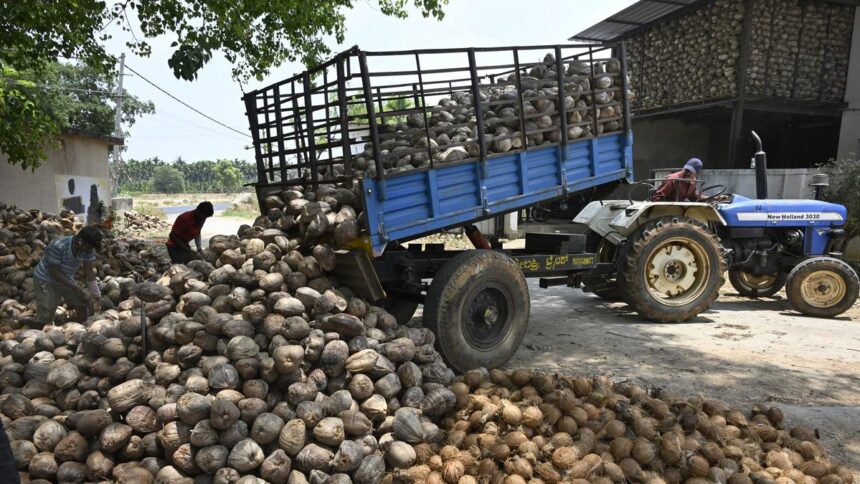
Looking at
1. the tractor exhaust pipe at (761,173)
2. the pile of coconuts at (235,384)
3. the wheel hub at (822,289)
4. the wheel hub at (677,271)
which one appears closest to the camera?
the pile of coconuts at (235,384)

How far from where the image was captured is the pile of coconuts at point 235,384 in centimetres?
298

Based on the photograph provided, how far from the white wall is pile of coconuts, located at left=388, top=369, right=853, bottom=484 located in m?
12.7

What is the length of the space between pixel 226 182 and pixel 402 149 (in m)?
89.7

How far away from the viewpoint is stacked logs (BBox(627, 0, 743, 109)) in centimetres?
1300

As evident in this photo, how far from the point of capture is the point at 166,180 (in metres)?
91.3

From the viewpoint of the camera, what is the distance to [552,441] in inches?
126

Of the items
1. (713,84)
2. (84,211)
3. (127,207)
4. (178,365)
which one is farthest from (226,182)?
(178,365)

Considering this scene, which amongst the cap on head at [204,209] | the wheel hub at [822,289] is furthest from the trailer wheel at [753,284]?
the cap on head at [204,209]

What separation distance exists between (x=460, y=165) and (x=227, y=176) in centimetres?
8831

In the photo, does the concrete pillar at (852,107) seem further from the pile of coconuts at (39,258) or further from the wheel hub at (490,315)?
the pile of coconuts at (39,258)

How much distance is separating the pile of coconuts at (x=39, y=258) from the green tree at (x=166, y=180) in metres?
89.3

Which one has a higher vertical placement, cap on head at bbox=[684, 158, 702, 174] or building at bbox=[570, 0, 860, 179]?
building at bbox=[570, 0, 860, 179]

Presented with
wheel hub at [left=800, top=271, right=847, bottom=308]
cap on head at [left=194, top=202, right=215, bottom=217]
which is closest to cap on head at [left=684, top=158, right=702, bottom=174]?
wheel hub at [left=800, top=271, right=847, bottom=308]

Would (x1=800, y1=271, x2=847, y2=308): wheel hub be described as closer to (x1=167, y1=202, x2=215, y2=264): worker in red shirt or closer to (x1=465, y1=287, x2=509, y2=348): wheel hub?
(x1=465, y1=287, x2=509, y2=348): wheel hub
